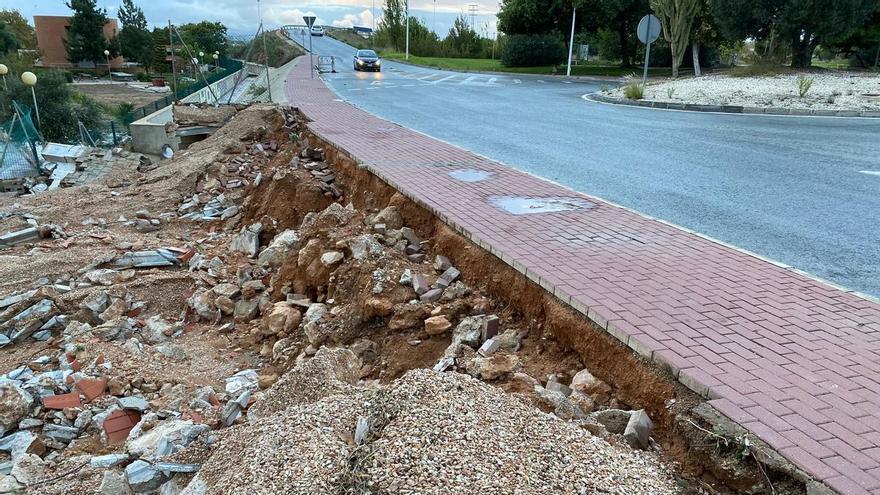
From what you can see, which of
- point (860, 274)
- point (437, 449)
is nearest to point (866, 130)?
point (860, 274)

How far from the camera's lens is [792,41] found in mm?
24594

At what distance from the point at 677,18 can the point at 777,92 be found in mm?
9882

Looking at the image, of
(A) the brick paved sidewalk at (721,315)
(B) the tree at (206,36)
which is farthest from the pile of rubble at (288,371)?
(B) the tree at (206,36)

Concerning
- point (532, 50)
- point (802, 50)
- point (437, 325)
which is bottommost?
point (437, 325)

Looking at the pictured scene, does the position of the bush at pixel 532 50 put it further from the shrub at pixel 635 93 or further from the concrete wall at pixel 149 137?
the concrete wall at pixel 149 137

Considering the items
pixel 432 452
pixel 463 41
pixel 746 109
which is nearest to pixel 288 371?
pixel 432 452

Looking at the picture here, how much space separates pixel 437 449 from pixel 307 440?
2.49ft

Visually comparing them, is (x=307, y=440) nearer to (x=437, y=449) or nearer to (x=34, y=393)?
(x=437, y=449)

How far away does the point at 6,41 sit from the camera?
5488 centimetres

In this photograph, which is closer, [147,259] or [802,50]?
[147,259]

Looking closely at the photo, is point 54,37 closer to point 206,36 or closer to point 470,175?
point 206,36

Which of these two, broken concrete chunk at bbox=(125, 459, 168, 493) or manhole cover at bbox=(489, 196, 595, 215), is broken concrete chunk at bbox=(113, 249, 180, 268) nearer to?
manhole cover at bbox=(489, 196, 595, 215)

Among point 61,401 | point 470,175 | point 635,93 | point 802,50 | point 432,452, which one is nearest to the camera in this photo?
point 432,452

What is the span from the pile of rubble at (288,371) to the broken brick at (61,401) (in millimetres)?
16
